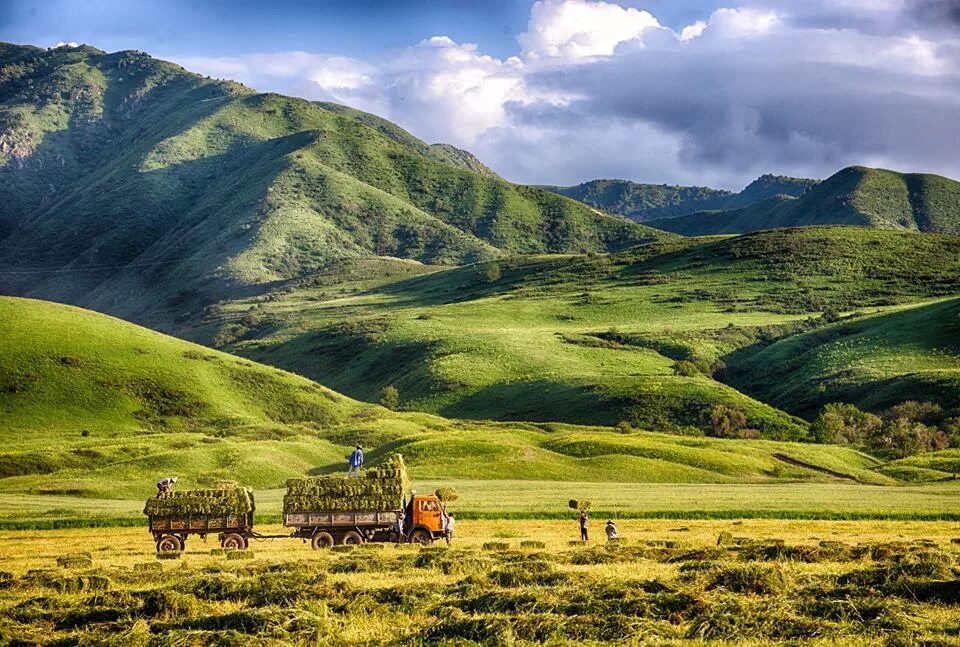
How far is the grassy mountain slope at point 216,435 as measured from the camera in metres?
93.7

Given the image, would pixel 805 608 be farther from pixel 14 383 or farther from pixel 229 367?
pixel 229 367

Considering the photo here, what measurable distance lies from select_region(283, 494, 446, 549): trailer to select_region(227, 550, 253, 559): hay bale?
5.53m

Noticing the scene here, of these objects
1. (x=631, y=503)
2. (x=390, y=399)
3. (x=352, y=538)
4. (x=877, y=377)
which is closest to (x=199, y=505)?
(x=352, y=538)

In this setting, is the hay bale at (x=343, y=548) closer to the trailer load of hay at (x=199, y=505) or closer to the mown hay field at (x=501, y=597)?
the mown hay field at (x=501, y=597)

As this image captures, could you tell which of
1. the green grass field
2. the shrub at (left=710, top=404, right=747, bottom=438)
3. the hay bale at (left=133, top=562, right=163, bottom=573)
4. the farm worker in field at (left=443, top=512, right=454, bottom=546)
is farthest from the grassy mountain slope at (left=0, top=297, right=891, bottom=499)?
the hay bale at (left=133, top=562, right=163, bottom=573)

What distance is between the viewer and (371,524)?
151 ft

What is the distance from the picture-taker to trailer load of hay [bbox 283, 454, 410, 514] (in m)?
46.2

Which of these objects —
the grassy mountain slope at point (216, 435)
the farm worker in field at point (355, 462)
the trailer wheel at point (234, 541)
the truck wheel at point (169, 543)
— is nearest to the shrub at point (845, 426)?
the grassy mountain slope at point (216, 435)

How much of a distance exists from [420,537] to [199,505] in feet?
33.9

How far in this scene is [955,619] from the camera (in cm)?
2138

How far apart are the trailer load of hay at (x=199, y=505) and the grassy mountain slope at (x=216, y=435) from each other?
124 ft

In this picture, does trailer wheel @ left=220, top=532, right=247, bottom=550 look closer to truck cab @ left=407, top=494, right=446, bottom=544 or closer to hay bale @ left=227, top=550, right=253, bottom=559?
hay bale @ left=227, top=550, right=253, bottom=559

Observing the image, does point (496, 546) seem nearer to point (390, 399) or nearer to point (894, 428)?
point (894, 428)

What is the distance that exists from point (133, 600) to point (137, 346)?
149453 millimetres
